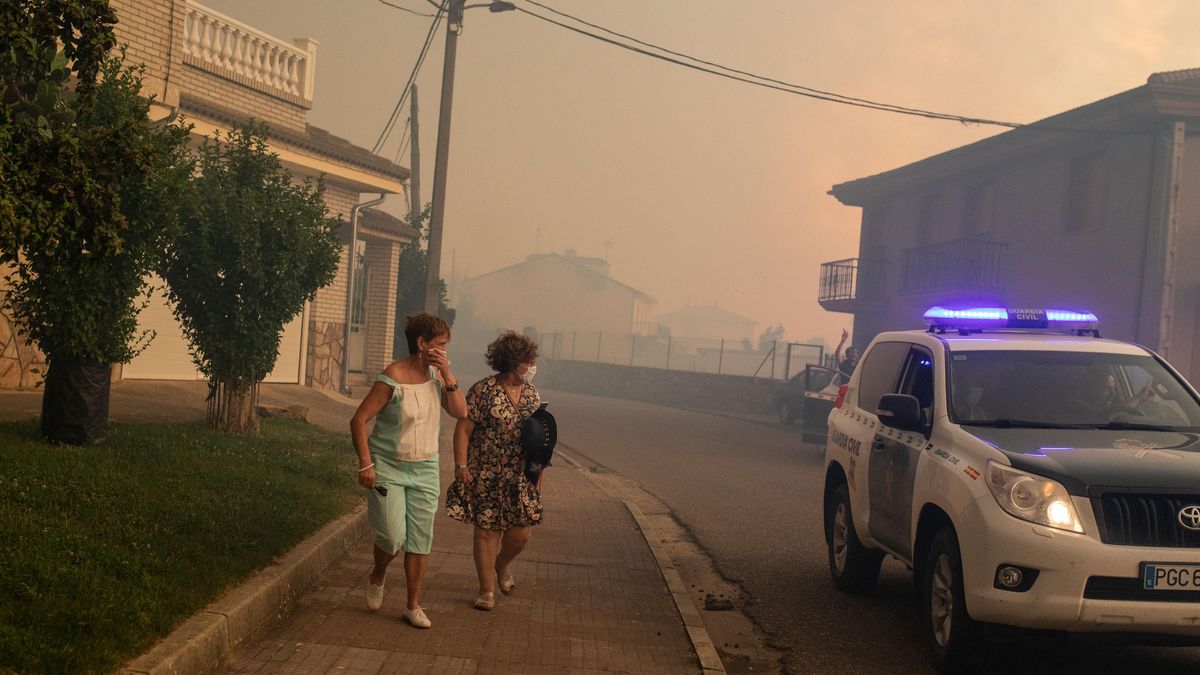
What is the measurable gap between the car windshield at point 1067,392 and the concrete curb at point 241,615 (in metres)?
4.11

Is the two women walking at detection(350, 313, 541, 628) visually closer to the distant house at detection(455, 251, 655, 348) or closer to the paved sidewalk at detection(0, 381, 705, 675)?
the paved sidewalk at detection(0, 381, 705, 675)

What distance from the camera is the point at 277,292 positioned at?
42.1 feet

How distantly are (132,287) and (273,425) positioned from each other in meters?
5.13

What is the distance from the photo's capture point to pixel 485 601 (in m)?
7.27

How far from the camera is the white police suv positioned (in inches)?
221

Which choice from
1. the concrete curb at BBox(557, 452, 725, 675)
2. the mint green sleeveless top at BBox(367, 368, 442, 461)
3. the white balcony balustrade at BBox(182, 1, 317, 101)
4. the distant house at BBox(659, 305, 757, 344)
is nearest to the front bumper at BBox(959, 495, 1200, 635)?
the concrete curb at BBox(557, 452, 725, 675)

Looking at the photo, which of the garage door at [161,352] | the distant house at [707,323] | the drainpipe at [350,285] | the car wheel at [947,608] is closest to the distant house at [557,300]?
the distant house at [707,323]

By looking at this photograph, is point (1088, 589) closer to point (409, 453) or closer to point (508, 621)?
point (508, 621)

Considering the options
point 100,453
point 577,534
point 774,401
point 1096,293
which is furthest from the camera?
point 774,401

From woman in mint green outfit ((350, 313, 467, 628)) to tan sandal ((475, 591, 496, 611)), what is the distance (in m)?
0.57

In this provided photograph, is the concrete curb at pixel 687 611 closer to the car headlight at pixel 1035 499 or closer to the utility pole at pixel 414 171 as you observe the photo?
the car headlight at pixel 1035 499

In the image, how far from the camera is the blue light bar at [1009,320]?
27.0ft

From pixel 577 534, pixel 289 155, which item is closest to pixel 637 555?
pixel 577 534

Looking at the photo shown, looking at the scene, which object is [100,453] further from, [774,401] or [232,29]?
[774,401]
